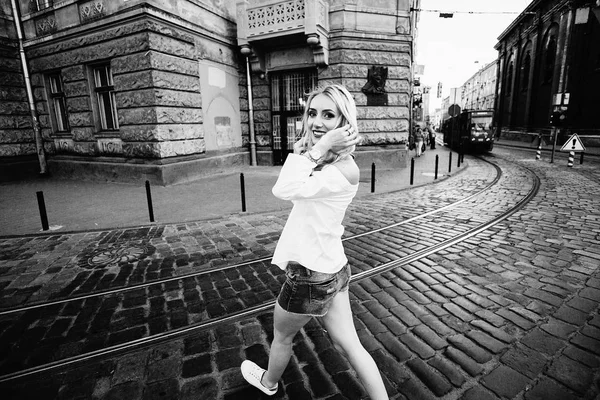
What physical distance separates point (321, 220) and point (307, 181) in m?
0.25

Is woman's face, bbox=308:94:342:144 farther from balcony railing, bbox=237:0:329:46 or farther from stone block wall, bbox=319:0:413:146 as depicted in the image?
stone block wall, bbox=319:0:413:146

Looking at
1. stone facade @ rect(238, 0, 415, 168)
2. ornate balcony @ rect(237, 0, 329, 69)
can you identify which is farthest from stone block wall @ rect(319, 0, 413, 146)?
ornate balcony @ rect(237, 0, 329, 69)

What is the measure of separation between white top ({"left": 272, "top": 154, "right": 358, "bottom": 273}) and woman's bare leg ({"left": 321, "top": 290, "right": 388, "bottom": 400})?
0.88ft

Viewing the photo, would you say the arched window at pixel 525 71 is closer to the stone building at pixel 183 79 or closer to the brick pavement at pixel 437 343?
the stone building at pixel 183 79

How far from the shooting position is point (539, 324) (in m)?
2.88

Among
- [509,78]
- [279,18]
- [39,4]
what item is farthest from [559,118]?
[509,78]

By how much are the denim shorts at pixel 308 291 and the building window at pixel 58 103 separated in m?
14.7

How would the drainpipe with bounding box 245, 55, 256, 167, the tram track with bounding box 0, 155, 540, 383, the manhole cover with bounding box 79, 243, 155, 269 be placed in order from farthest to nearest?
the drainpipe with bounding box 245, 55, 256, 167 < the manhole cover with bounding box 79, 243, 155, 269 < the tram track with bounding box 0, 155, 540, 383

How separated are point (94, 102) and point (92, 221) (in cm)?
699

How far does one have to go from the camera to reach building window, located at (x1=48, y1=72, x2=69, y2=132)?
12453 mm

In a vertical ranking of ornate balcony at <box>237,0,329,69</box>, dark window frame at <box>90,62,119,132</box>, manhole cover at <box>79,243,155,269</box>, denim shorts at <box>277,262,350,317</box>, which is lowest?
manhole cover at <box>79,243,155,269</box>

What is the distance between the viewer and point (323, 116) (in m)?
1.75

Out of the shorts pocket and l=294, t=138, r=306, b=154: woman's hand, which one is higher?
l=294, t=138, r=306, b=154: woman's hand

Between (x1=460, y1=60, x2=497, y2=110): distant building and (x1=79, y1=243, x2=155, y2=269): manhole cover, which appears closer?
(x1=79, y1=243, x2=155, y2=269): manhole cover
